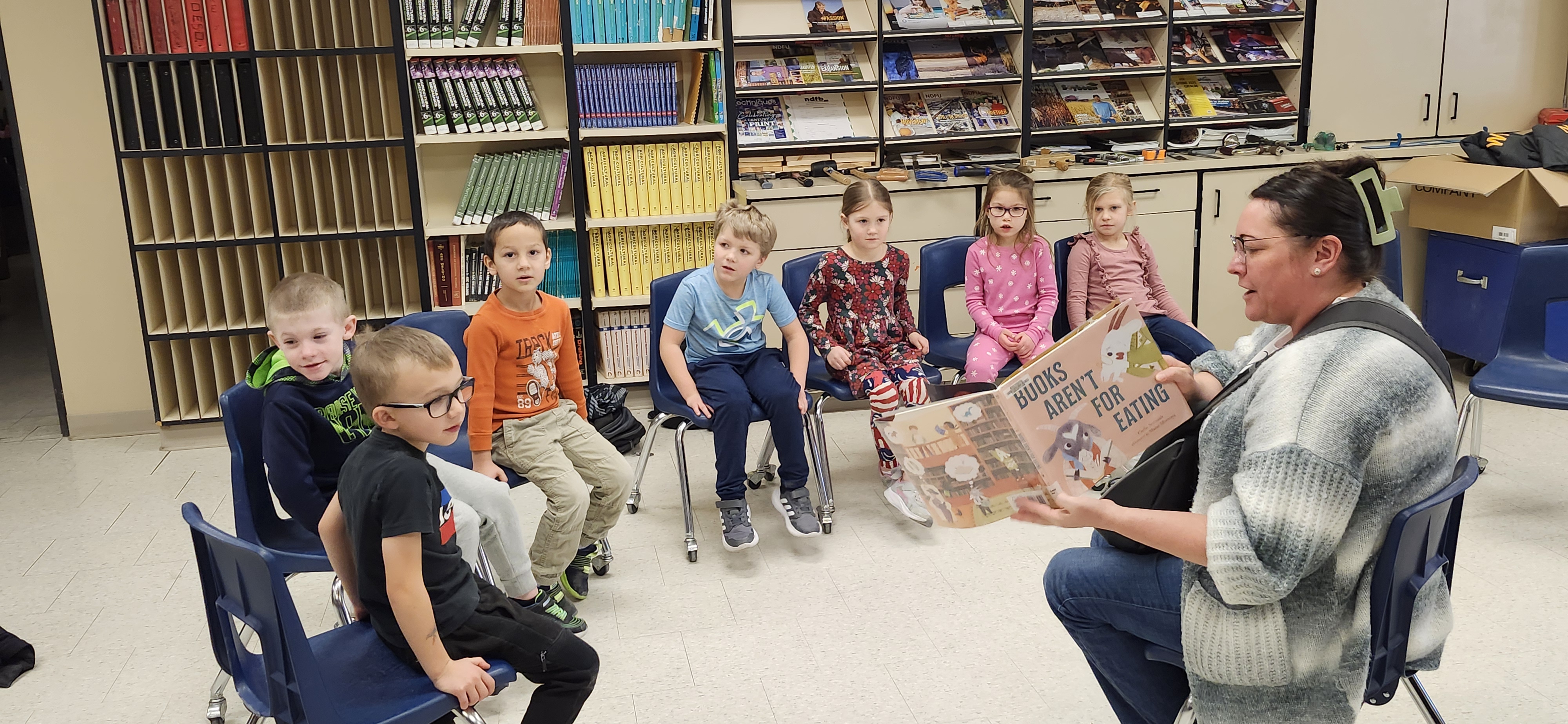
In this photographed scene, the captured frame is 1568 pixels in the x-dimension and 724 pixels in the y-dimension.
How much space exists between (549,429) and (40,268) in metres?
2.63

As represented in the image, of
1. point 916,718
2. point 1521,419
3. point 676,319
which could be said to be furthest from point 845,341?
point 1521,419

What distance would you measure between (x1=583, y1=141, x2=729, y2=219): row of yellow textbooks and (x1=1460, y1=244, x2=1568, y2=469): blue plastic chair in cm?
262

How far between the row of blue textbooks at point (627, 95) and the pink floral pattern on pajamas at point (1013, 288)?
1364 mm

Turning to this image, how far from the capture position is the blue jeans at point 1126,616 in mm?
1881

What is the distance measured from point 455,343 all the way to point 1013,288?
Answer: 5.83 feet

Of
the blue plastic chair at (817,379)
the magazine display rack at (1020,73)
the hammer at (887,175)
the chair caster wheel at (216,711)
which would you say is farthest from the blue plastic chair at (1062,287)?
the chair caster wheel at (216,711)

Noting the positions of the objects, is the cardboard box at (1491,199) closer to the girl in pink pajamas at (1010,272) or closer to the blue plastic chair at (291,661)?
the girl in pink pajamas at (1010,272)

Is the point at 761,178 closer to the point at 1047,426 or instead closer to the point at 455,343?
the point at 455,343

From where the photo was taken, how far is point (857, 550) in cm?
337

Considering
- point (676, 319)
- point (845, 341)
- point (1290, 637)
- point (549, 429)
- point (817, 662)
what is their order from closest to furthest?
point (1290, 637) < point (817, 662) < point (549, 429) < point (676, 319) < point (845, 341)

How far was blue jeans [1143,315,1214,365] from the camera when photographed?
3.81 metres

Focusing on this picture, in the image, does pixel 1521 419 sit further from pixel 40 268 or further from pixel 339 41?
pixel 40 268

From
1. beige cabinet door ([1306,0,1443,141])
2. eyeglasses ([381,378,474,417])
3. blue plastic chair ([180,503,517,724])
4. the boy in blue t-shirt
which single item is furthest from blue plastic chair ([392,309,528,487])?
beige cabinet door ([1306,0,1443,141])

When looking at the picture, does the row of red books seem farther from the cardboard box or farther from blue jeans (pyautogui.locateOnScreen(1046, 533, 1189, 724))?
the cardboard box
